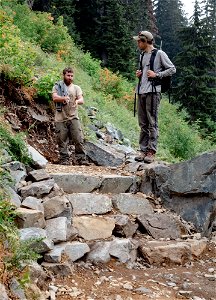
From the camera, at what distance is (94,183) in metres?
6.41

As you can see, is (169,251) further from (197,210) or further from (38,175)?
Result: (38,175)

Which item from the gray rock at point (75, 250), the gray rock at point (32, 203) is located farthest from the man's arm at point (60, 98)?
the gray rock at point (75, 250)

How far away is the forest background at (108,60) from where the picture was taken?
38.4 ft

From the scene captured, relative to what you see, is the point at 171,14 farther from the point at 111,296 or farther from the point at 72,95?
the point at 111,296

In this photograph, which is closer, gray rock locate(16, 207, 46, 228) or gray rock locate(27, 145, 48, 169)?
gray rock locate(16, 207, 46, 228)

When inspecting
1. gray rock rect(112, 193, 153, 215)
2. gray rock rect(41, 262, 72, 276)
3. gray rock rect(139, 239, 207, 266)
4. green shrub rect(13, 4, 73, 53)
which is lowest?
gray rock rect(139, 239, 207, 266)

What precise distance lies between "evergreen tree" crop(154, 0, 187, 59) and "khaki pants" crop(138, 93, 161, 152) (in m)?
43.1

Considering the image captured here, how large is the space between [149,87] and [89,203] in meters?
2.29

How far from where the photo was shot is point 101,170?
733 cm

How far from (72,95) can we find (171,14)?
48.8m

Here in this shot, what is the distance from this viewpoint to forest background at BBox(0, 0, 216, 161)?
11.7 metres

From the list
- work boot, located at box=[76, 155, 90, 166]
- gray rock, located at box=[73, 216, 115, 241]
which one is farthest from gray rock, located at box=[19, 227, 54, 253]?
work boot, located at box=[76, 155, 90, 166]

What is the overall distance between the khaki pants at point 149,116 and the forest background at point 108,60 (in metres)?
2.95

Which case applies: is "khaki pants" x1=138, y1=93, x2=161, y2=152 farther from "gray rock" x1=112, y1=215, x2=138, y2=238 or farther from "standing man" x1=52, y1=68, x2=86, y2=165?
"gray rock" x1=112, y1=215, x2=138, y2=238
